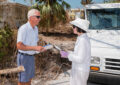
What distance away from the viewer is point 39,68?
4.82 metres

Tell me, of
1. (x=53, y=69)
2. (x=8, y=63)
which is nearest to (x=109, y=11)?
(x=53, y=69)

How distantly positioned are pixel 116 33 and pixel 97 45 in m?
0.92

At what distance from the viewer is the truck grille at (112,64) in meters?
3.07

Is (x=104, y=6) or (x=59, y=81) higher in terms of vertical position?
(x=104, y=6)

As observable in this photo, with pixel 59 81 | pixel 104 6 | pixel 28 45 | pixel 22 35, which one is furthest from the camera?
pixel 104 6

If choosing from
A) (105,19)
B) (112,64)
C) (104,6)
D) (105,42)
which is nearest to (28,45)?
(112,64)

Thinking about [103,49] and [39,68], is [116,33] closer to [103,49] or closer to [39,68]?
[103,49]

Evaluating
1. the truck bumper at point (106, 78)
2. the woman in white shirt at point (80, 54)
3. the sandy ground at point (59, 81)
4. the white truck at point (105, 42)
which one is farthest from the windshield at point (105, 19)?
the woman in white shirt at point (80, 54)

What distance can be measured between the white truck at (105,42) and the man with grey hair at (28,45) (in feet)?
4.45

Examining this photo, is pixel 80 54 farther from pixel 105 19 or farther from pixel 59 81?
pixel 105 19

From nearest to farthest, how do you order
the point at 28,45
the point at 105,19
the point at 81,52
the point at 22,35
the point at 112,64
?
the point at 81,52 < the point at 22,35 < the point at 28,45 < the point at 112,64 < the point at 105,19

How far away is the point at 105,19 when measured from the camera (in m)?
4.34

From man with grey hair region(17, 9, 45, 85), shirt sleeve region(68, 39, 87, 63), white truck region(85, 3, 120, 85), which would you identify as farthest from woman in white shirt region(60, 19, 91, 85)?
white truck region(85, 3, 120, 85)

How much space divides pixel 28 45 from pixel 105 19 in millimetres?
2688
